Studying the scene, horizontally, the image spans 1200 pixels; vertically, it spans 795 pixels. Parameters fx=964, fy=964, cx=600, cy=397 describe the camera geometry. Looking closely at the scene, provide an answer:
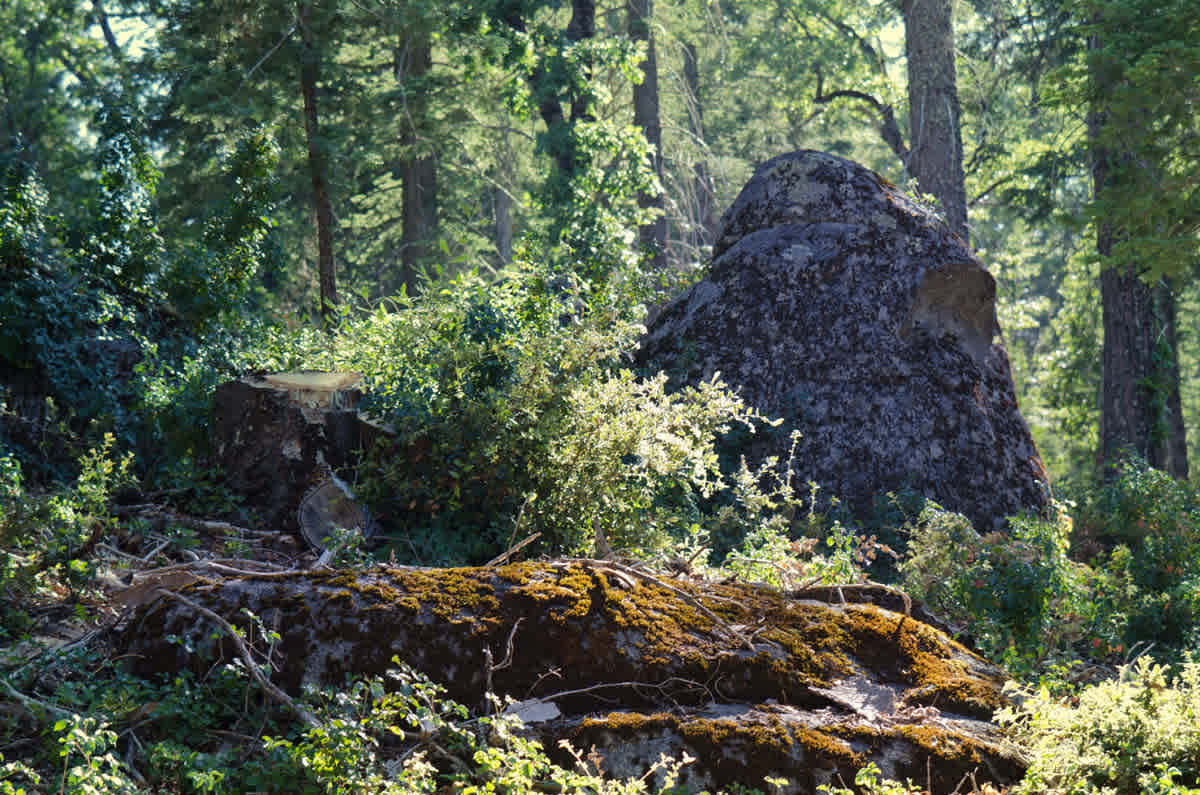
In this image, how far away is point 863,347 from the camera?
838cm

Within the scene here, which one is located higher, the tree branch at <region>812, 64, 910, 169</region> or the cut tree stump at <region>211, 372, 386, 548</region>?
the tree branch at <region>812, 64, 910, 169</region>

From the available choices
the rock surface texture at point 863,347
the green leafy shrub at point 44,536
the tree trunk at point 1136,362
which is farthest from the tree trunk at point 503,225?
the green leafy shrub at point 44,536

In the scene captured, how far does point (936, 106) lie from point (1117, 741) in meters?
13.0

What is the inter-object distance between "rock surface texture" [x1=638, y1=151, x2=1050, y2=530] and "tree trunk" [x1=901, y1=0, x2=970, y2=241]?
5828 millimetres

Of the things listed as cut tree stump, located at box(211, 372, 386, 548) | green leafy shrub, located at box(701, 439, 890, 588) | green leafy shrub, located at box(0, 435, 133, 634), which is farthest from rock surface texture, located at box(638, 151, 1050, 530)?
green leafy shrub, located at box(0, 435, 133, 634)

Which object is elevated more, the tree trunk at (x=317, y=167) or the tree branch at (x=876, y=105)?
the tree branch at (x=876, y=105)

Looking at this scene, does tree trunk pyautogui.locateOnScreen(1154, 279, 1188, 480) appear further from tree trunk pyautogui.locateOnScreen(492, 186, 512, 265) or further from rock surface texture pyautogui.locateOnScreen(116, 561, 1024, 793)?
tree trunk pyautogui.locateOnScreen(492, 186, 512, 265)

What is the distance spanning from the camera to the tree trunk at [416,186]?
1478 centimetres

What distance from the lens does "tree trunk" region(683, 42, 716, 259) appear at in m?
17.9

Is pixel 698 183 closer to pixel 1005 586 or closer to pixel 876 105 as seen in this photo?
pixel 876 105

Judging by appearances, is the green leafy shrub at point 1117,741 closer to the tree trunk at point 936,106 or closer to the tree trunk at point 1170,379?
the tree trunk at point 1170,379

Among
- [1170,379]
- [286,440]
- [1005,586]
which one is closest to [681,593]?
[1005,586]

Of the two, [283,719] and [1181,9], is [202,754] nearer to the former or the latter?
[283,719]

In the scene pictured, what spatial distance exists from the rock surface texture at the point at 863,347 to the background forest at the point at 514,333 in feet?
A: 1.78
